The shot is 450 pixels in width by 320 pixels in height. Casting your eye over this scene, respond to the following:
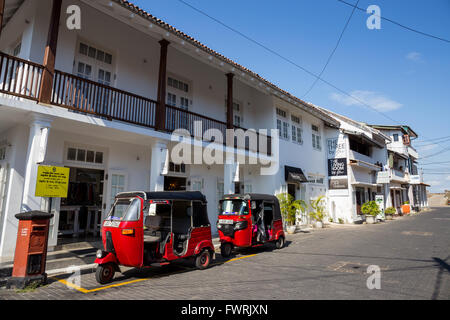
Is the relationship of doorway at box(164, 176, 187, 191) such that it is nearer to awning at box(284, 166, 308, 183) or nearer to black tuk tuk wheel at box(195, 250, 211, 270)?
black tuk tuk wheel at box(195, 250, 211, 270)

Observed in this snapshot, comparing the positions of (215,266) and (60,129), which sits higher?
(60,129)

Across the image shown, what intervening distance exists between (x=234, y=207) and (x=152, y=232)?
11.1ft

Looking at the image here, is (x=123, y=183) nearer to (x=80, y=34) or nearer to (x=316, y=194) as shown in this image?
(x=80, y=34)

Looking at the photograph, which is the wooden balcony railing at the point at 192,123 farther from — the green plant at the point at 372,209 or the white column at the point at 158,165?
the green plant at the point at 372,209

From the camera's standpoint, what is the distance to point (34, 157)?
6781 millimetres

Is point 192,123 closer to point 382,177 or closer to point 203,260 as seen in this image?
point 203,260

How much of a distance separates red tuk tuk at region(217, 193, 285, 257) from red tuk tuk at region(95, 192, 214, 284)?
1578 mm

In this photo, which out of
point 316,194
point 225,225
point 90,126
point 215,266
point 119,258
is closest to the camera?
point 119,258

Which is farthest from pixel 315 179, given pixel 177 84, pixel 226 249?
pixel 226 249

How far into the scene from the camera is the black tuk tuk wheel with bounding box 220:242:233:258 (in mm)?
8457

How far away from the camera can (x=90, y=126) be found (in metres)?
8.02

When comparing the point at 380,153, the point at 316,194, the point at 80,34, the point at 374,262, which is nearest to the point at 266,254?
the point at 374,262

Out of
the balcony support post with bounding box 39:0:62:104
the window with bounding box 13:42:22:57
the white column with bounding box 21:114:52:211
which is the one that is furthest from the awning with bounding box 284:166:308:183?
the window with bounding box 13:42:22:57

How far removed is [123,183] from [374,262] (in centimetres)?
856
